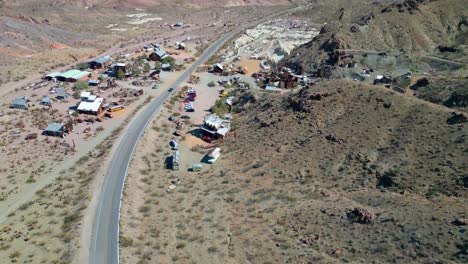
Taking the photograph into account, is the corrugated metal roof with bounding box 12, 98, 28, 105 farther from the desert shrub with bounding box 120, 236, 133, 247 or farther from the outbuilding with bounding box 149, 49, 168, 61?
the desert shrub with bounding box 120, 236, 133, 247

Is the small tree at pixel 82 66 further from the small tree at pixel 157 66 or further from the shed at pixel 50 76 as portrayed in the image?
the small tree at pixel 157 66

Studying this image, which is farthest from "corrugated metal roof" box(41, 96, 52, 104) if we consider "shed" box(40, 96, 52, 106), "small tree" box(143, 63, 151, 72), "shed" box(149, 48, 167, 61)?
"shed" box(149, 48, 167, 61)

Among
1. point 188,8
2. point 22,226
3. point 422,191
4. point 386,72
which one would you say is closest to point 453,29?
point 386,72

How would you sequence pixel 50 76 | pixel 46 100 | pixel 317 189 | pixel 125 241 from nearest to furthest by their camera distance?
pixel 125 241 < pixel 317 189 < pixel 46 100 < pixel 50 76

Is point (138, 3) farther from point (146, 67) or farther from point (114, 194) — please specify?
point (114, 194)

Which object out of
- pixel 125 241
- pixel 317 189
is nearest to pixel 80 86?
pixel 125 241

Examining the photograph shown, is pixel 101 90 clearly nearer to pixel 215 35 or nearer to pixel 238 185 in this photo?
pixel 238 185

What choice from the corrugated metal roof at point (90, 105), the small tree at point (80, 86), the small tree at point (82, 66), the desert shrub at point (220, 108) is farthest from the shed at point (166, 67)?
the corrugated metal roof at point (90, 105)
